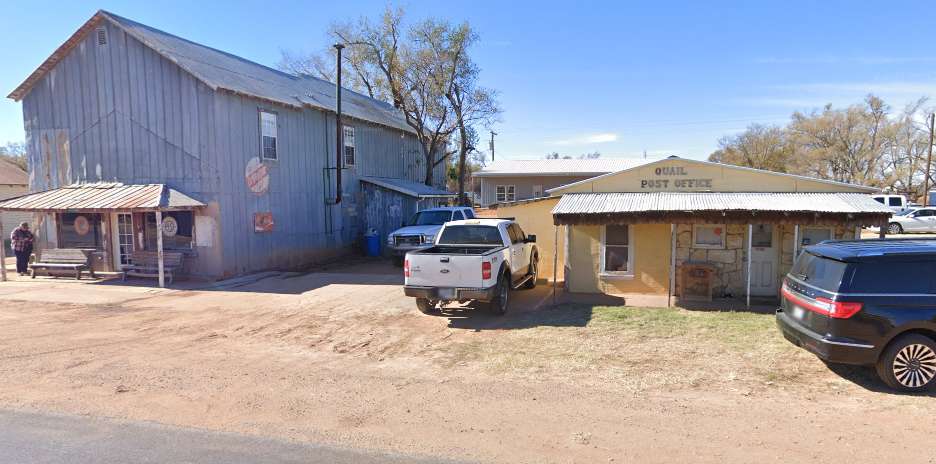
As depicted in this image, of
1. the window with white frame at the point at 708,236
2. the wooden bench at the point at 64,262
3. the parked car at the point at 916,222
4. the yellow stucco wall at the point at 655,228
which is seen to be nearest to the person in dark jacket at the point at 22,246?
the wooden bench at the point at 64,262

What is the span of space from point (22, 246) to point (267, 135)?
8.51 meters

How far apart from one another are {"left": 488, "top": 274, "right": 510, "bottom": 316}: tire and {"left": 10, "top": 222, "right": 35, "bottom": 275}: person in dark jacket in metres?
15.9

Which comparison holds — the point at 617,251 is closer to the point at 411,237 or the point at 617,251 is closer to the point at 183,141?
the point at 411,237

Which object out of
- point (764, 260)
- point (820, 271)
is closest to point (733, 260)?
point (764, 260)

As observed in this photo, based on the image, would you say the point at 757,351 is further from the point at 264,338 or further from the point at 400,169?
the point at 400,169

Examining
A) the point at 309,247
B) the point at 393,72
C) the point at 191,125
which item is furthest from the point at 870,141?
the point at 191,125

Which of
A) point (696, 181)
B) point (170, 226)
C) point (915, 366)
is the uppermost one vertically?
point (696, 181)

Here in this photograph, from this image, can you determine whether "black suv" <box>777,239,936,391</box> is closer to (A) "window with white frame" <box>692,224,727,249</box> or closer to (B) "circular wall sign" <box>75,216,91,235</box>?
(A) "window with white frame" <box>692,224,727,249</box>

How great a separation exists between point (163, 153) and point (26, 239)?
Result: 5835 mm

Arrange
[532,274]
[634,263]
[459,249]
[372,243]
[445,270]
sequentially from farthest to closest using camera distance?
[372,243], [532,274], [634,263], [459,249], [445,270]

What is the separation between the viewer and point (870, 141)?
45.6m

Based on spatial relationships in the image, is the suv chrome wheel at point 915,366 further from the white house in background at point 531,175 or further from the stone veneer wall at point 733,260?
the white house in background at point 531,175

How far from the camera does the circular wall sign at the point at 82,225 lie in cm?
1702

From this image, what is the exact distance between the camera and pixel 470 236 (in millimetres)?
11805
